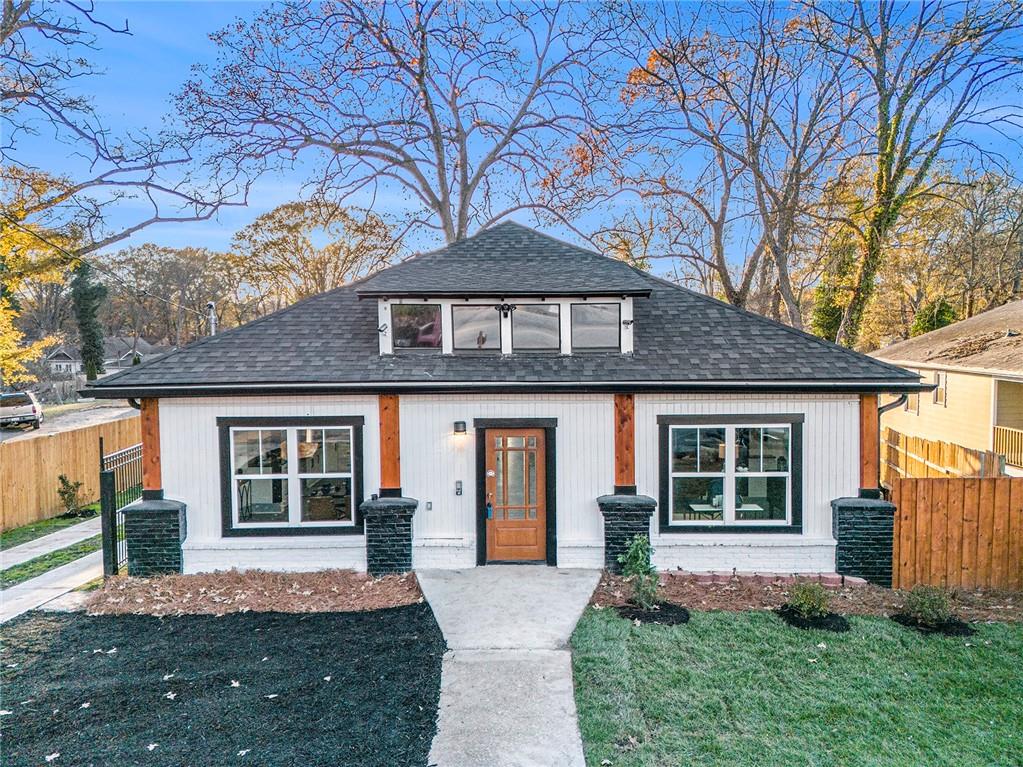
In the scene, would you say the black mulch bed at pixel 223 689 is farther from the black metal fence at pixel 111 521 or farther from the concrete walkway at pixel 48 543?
the concrete walkway at pixel 48 543

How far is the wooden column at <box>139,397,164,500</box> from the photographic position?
842 cm

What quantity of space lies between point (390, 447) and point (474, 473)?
133cm

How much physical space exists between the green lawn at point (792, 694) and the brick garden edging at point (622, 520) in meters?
1.50

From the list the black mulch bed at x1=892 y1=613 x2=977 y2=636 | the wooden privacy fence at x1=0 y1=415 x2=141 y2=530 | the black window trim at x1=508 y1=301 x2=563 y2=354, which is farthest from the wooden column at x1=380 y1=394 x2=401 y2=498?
the wooden privacy fence at x1=0 y1=415 x2=141 y2=530

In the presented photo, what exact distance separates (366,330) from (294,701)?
19.1 feet

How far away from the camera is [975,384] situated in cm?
1678

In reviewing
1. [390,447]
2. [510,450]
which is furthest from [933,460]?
[390,447]

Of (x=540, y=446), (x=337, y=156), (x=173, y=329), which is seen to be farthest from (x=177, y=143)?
(x=173, y=329)

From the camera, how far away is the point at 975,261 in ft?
81.2

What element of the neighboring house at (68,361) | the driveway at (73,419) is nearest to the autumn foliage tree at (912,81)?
the driveway at (73,419)

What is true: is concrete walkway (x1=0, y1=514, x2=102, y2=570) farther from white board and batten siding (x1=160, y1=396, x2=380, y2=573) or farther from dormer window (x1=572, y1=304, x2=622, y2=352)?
dormer window (x1=572, y1=304, x2=622, y2=352)

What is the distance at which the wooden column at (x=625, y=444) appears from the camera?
845cm

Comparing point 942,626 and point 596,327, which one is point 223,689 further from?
point 942,626

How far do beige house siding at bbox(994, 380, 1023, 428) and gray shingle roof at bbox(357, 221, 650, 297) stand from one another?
13.9 m
